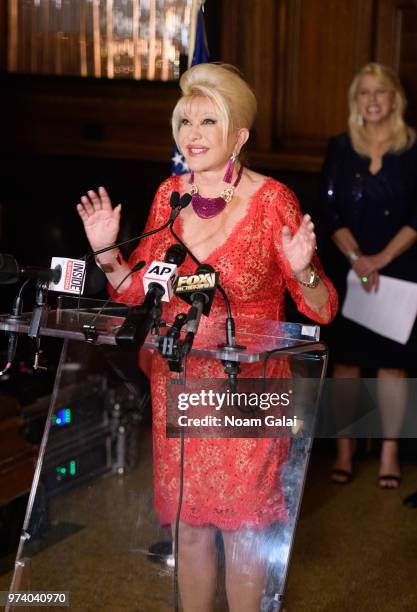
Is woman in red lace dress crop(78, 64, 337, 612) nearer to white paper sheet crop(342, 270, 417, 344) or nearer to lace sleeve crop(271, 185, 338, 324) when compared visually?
lace sleeve crop(271, 185, 338, 324)

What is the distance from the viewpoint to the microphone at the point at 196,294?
2.14 metres

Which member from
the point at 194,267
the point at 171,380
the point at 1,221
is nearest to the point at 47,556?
the point at 171,380

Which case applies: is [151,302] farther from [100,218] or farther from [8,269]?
[100,218]

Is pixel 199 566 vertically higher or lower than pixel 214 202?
lower

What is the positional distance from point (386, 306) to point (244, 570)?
2.24m

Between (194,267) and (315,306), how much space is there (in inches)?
11.9

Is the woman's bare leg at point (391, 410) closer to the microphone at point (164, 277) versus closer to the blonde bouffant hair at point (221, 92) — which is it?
the blonde bouffant hair at point (221, 92)

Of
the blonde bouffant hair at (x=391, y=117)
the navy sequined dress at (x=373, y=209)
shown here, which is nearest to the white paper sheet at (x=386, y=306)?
the navy sequined dress at (x=373, y=209)

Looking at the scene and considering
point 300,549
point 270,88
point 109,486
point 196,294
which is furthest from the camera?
point 270,88

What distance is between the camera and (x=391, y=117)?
4367mm

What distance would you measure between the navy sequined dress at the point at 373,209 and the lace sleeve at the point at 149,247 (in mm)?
1814

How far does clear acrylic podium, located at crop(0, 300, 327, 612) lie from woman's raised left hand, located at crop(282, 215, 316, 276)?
138 millimetres

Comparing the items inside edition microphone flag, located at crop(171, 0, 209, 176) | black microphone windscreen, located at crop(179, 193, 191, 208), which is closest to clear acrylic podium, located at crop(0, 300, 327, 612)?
black microphone windscreen, located at crop(179, 193, 191, 208)

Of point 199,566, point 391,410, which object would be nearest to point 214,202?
point 199,566
